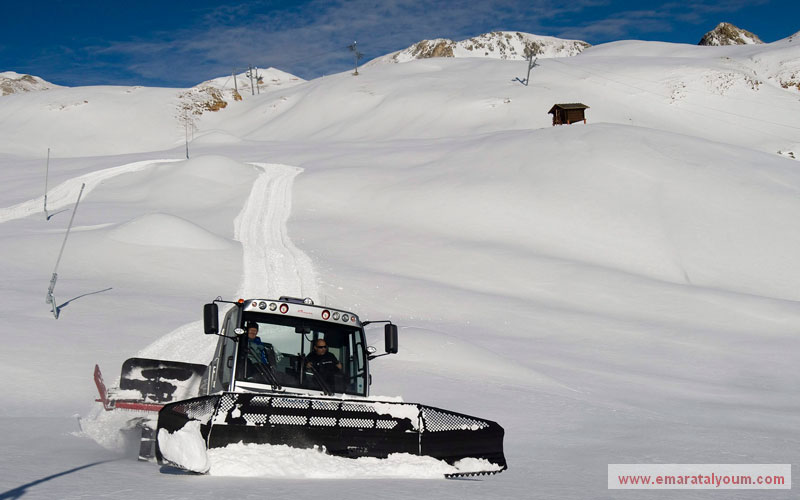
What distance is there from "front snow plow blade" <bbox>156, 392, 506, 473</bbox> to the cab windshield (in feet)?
3.64

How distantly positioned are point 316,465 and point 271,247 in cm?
2244

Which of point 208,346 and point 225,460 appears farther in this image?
point 208,346

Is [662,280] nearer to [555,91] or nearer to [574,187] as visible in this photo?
[574,187]

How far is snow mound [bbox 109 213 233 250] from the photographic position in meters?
26.7

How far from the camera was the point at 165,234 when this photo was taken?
2703 cm

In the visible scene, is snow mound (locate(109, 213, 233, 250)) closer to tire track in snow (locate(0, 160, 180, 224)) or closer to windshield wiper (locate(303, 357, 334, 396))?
tire track in snow (locate(0, 160, 180, 224))

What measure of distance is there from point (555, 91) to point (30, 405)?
78.8 metres

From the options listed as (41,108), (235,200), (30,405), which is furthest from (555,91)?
(30,405)

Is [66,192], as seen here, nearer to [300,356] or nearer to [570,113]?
[300,356]

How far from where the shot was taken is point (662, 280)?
92.4ft

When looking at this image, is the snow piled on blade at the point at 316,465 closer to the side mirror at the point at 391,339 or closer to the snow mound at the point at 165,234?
the side mirror at the point at 391,339

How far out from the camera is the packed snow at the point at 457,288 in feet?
27.3

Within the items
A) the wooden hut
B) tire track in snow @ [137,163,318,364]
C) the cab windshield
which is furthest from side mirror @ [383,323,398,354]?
the wooden hut

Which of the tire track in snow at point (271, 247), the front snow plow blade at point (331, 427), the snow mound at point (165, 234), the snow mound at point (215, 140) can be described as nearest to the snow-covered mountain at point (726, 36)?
the snow mound at point (215, 140)
